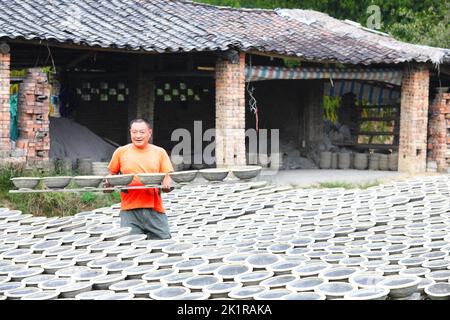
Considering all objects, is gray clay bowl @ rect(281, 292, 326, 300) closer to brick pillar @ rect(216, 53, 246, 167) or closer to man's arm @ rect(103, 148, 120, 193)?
man's arm @ rect(103, 148, 120, 193)

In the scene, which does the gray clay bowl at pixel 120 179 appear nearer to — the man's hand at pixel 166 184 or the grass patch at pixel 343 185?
the man's hand at pixel 166 184

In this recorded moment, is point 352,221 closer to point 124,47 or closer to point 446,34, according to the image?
point 124,47

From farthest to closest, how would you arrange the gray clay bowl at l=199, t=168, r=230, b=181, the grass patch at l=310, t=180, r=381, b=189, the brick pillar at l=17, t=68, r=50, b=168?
the grass patch at l=310, t=180, r=381, b=189, the brick pillar at l=17, t=68, r=50, b=168, the gray clay bowl at l=199, t=168, r=230, b=181

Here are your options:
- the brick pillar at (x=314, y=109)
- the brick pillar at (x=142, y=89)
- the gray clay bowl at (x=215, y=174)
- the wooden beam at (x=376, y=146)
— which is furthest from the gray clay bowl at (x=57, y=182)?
the wooden beam at (x=376, y=146)

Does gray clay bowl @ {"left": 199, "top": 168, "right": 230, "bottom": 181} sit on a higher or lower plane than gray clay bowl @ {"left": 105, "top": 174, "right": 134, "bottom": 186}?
lower

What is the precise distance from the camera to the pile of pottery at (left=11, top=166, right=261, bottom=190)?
7062 mm

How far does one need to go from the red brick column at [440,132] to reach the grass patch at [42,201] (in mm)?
7480

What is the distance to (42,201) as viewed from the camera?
444 inches

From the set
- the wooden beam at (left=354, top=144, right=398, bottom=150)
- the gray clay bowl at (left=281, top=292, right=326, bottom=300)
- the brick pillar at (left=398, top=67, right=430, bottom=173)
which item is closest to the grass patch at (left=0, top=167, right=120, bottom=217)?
the brick pillar at (left=398, top=67, right=430, bottom=173)

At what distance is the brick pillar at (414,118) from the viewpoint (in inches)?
628

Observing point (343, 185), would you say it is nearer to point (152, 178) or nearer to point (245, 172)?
point (245, 172)

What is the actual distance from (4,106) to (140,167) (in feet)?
17.4

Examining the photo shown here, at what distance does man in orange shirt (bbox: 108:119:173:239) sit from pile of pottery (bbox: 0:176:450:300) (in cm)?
22
